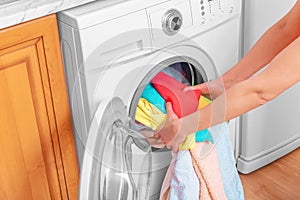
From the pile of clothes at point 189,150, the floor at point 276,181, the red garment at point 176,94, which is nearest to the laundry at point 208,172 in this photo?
the pile of clothes at point 189,150

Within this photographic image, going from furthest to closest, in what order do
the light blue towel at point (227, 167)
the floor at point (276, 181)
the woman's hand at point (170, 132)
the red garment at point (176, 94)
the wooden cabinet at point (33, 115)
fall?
the floor at point (276, 181) < the light blue towel at point (227, 167) < the red garment at point (176, 94) < the wooden cabinet at point (33, 115) < the woman's hand at point (170, 132)

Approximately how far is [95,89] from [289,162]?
1.11 metres

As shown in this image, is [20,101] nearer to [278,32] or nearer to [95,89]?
[95,89]

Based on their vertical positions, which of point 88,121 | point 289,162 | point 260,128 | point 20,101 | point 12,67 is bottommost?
point 289,162

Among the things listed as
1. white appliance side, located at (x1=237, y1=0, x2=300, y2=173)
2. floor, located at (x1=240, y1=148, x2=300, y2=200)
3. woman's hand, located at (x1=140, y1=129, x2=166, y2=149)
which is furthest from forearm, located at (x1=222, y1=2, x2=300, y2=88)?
floor, located at (x1=240, y1=148, x2=300, y2=200)

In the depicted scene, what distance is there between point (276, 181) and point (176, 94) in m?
0.80

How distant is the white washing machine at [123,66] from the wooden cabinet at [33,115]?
0.15 ft

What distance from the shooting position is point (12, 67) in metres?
1.56

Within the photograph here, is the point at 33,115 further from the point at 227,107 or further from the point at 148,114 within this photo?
the point at 227,107

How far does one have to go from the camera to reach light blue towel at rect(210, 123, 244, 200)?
193 centimetres

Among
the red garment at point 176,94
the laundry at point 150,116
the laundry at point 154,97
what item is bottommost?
the laundry at point 150,116

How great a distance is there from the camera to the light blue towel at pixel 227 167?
1935 mm

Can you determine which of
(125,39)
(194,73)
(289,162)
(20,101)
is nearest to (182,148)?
(194,73)

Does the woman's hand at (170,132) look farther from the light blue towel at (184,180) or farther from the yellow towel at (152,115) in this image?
the light blue towel at (184,180)
